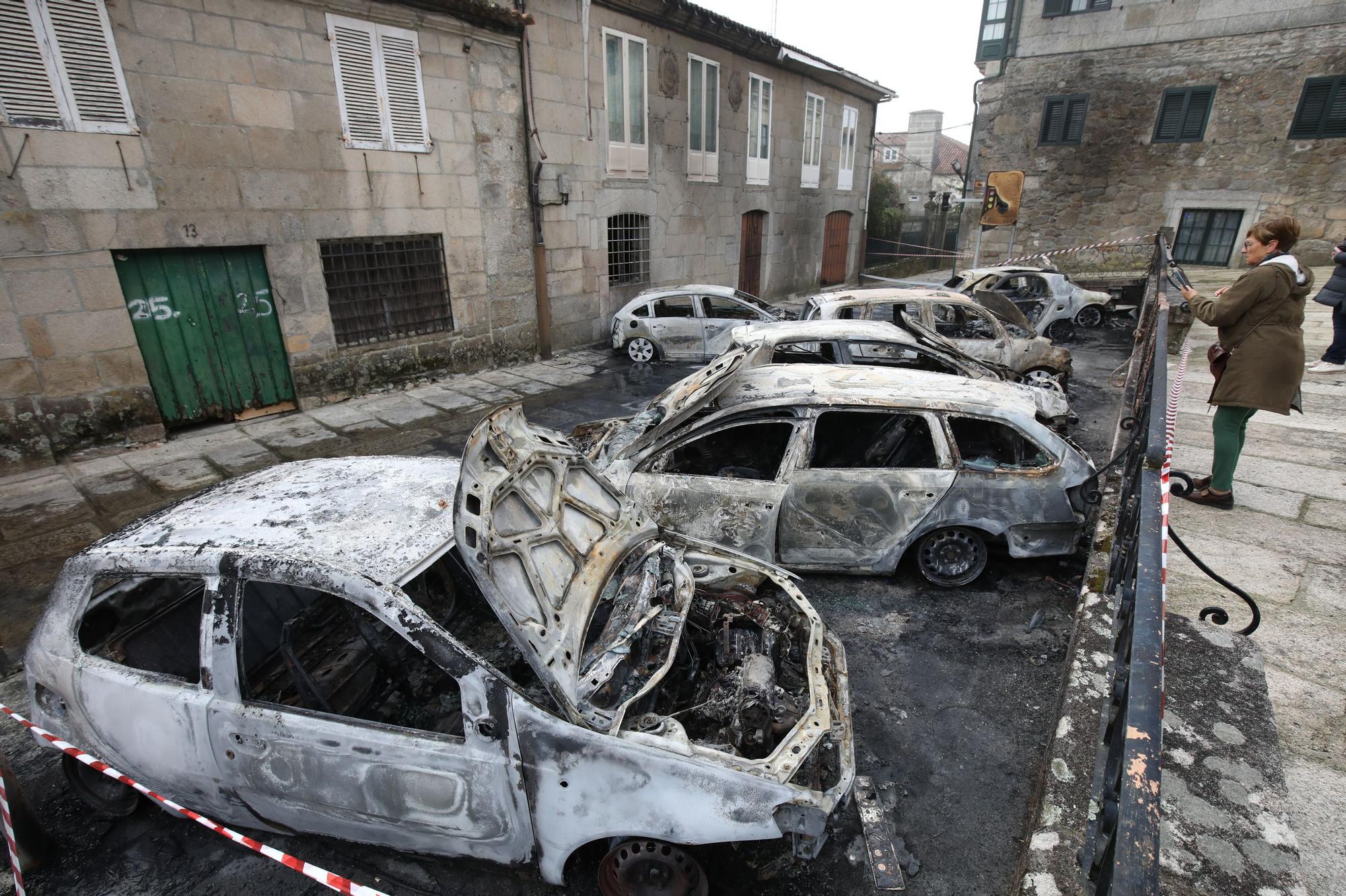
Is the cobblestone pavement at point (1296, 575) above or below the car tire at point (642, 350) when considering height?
above

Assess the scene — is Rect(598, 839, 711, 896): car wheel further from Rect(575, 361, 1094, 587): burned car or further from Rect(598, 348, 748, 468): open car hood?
Rect(598, 348, 748, 468): open car hood

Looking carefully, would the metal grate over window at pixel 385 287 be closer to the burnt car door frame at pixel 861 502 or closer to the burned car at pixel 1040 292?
the burnt car door frame at pixel 861 502

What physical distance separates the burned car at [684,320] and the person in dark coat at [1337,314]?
24.2 ft

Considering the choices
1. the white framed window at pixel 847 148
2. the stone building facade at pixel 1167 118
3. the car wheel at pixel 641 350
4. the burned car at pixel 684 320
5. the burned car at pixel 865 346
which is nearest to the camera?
A: the burned car at pixel 865 346

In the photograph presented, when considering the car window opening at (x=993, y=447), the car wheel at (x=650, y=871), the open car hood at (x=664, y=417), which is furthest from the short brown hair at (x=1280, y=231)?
the car wheel at (x=650, y=871)

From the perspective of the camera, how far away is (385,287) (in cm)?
1017

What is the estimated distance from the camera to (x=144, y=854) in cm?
302

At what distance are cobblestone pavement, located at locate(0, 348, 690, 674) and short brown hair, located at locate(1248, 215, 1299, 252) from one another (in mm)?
7000

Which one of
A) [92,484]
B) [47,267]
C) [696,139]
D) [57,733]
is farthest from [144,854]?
[696,139]

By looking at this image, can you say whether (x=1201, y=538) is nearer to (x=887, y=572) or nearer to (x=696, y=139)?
(x=887, y=572)

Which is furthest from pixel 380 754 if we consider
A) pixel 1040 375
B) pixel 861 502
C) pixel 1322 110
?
pixel 1322 110

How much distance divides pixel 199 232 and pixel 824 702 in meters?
9.21

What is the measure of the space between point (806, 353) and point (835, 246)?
1607 centimetres

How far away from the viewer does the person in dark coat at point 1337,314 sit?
7.62 meters
